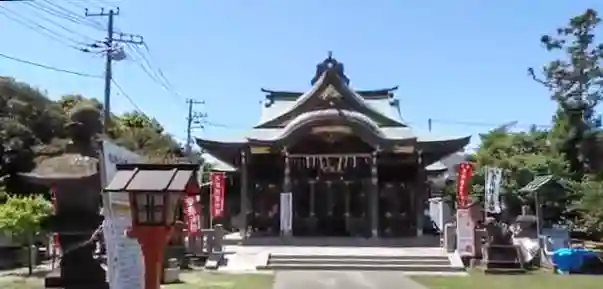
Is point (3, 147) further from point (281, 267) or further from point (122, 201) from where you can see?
point (122, 201)

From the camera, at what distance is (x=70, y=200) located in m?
11.4

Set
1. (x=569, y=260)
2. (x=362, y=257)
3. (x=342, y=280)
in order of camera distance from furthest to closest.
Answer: (x=362, y=257) < (x=569, y=260) < (x=342, y=280)

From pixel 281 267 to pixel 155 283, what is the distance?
48.9ft

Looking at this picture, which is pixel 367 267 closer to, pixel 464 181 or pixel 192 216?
pixel 464 181

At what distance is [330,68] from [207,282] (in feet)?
50.8

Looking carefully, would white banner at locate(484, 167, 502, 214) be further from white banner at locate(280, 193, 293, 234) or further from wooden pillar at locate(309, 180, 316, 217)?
wooden pillar at locate(309, 180, 316, 217)

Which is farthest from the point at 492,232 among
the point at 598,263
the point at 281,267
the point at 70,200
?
the point at 70,200

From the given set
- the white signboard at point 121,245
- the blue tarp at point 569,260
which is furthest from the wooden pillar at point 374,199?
the white signboard at point 121,245

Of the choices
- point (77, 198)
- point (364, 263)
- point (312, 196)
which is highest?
point (312, 196)

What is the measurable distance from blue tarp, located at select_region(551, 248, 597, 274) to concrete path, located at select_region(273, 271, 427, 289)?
5.02 meters

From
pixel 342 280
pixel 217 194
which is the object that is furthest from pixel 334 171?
pixel 342 280

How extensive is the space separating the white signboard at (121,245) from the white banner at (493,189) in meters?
17.3

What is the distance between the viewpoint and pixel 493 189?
903 inches

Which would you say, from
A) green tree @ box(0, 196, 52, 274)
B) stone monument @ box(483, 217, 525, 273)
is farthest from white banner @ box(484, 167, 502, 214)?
green tree @ box(0, 196, 52, 274)
